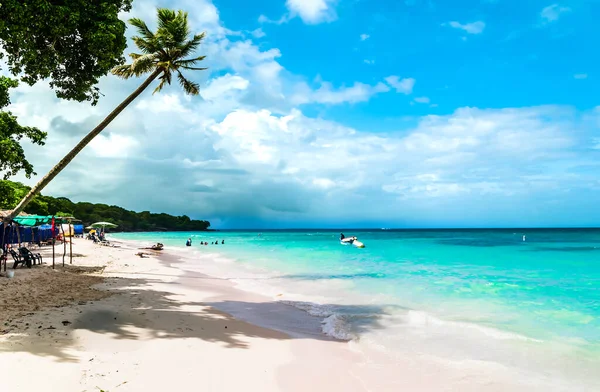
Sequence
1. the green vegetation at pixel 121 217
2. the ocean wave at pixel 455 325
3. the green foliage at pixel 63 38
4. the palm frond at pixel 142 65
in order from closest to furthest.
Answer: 1. the green foliage at pixel 63 38
2. the ocean wave at pixel 455 325
3. the palm frond at pixel 142 65
4. the green vegetation at pixel 121 217

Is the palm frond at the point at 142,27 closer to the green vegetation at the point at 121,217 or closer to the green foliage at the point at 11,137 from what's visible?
the green foliage at the point at 11,137

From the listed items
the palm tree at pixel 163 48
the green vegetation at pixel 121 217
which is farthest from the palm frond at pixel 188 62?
the green vegetation at pixel 121 217

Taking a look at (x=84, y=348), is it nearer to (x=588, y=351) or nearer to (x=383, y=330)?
(x=383, y=330)

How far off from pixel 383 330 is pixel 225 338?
4262 millimetres

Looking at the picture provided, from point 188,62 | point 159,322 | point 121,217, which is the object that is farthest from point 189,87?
point 121,217

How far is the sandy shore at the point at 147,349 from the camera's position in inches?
200

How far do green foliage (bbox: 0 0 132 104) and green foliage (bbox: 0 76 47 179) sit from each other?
92.1 inches

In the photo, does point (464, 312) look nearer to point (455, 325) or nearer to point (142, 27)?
point (455, 325)

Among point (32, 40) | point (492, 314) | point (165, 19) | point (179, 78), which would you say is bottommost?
point (492, 314)

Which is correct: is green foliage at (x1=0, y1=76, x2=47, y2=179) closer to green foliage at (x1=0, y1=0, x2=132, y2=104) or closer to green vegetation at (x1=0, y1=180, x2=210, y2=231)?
green foliage at (x1=0, y1=0, x2=132, y2=104)

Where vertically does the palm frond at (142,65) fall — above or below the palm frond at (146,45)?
below

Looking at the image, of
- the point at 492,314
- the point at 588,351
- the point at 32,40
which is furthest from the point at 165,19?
the point at 588,351

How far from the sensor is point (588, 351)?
26.3ft

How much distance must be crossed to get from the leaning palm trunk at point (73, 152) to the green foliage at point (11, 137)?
2.47 meters
